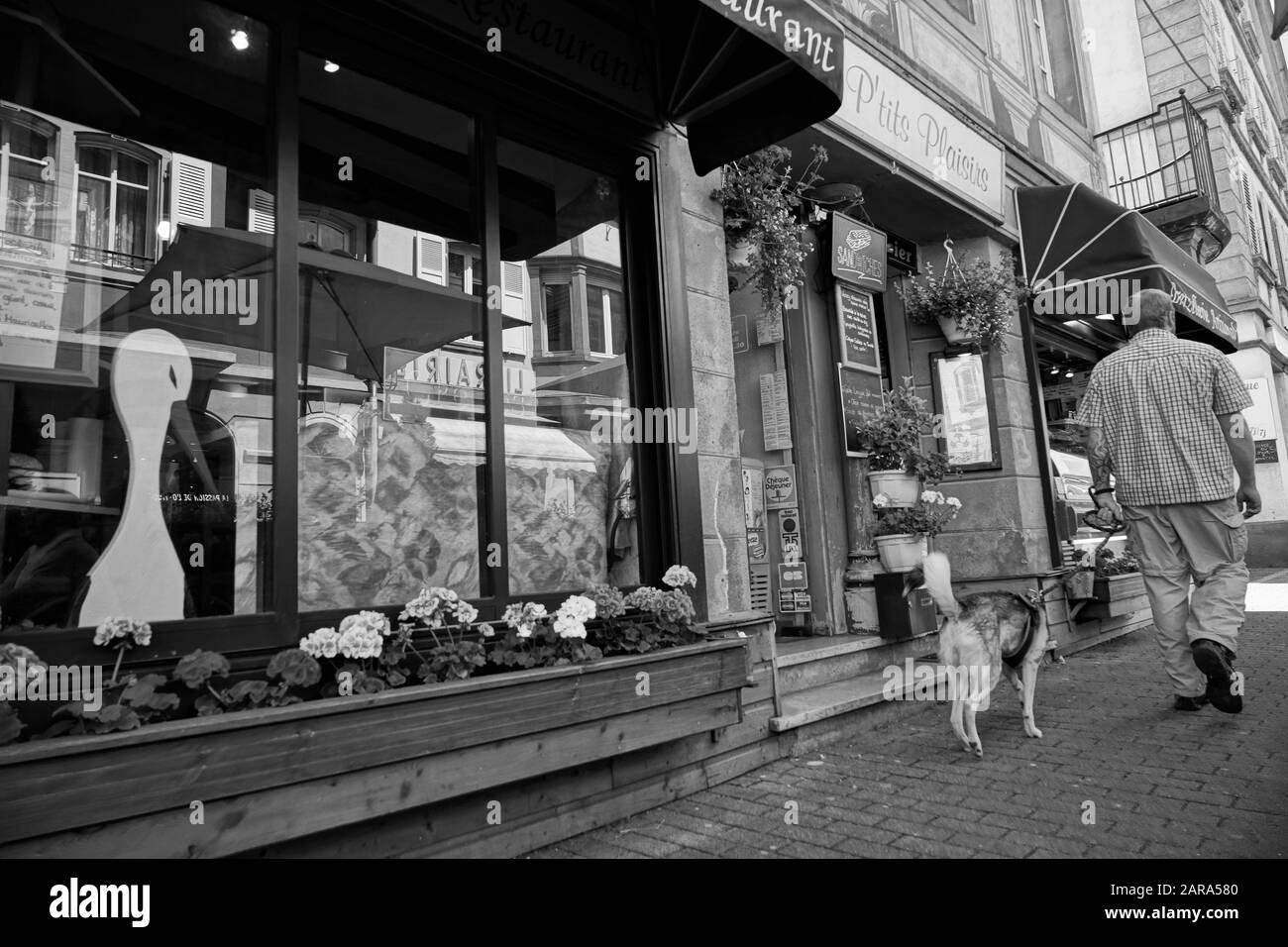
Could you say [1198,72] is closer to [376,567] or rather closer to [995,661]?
[995,661]

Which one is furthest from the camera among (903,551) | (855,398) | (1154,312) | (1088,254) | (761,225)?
(1088,254)

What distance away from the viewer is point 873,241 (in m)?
6.61

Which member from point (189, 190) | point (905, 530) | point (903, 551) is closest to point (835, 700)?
point (903, 551)

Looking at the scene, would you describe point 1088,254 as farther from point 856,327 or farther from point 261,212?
point 261,212

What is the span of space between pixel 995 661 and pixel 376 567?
10.4 feet

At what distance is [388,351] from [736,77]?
7.87 ft

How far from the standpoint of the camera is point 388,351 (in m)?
4.14

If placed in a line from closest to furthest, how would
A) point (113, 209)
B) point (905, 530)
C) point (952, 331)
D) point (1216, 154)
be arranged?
point (113, 209), point (905, 530), point (952, 331), point (1216, 154)

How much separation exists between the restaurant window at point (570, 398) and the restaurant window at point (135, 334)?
1.23 meters

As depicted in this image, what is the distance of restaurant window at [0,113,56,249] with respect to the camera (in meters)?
3.29

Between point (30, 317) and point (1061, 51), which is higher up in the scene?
point (1061, 51)

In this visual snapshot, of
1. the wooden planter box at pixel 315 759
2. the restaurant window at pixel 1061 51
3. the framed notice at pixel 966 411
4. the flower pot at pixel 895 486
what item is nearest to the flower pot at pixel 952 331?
the framed notice at pixel 966 411

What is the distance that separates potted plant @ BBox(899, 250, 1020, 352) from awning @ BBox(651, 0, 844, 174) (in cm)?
361

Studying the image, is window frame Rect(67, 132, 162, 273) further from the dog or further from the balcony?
the balcony
